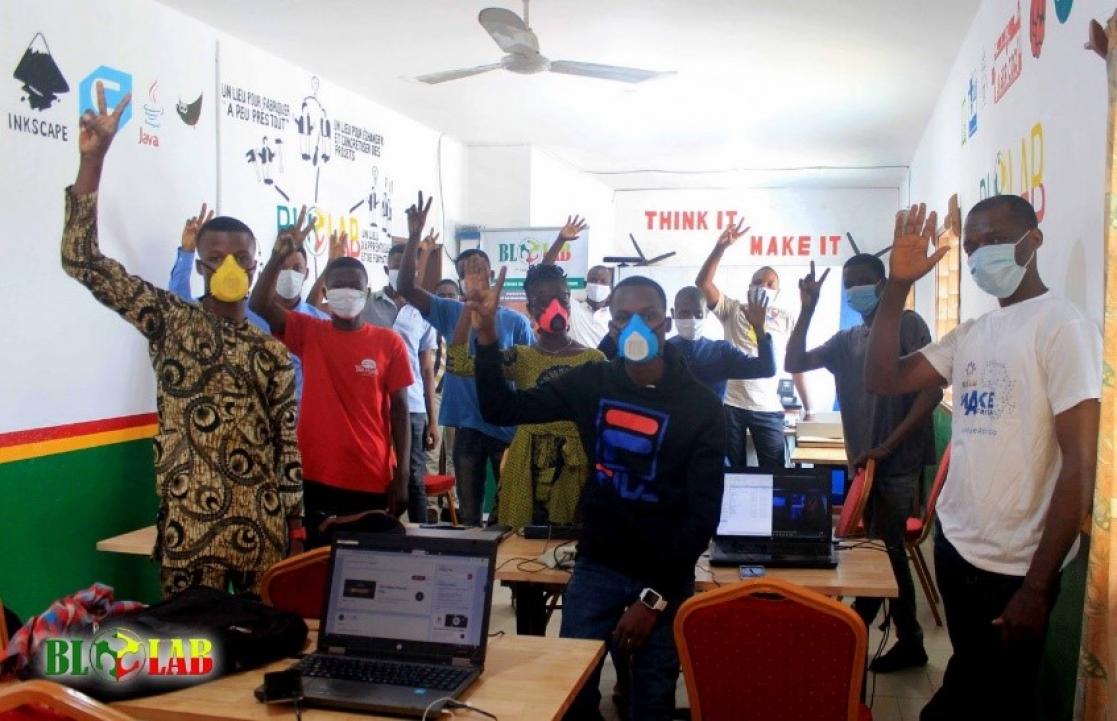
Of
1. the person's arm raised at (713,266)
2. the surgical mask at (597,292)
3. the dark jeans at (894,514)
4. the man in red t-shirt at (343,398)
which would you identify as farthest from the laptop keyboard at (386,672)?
the surgical mask at (597,292)

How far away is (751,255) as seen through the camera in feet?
39.8

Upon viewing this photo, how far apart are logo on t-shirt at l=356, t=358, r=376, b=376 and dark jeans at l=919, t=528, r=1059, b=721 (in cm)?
218

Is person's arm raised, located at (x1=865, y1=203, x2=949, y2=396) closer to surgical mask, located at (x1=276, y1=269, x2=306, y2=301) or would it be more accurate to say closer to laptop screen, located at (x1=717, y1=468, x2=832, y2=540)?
laptop screen, located at (x1=717, y1=468, x2=832, y2=540)

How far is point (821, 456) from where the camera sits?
7.06 metres

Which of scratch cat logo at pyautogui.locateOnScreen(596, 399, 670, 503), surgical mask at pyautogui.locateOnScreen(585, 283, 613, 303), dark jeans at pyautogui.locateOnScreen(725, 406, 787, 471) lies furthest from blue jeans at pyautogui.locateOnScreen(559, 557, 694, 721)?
surgical mask at pyautogui.locateOnScreen(585, 283, 613, 303)

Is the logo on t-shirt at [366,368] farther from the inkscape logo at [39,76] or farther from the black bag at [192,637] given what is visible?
the inkscape logo at [39,76]

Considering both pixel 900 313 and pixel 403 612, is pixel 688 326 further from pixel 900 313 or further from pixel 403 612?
pixel 403 612

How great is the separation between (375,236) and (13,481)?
4.08 meters

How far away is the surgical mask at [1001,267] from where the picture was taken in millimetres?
2803

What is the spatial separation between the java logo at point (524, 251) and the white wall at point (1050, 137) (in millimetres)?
4057

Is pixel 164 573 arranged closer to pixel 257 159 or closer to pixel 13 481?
pixel 13 481

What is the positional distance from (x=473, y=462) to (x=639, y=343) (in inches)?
97.7

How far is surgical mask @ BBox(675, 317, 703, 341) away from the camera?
5.33 metres

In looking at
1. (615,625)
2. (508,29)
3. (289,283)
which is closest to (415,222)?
(289,283)
